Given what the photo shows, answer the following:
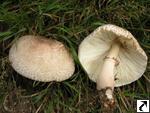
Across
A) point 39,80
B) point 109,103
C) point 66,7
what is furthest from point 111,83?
point 66,7

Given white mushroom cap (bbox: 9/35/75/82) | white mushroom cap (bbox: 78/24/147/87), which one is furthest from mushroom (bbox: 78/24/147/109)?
white mushroom cap (bbox: 9/35/75/82)

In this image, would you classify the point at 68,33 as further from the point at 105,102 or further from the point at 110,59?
the point at 105,102

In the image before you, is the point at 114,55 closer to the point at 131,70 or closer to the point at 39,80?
the point at 131,70

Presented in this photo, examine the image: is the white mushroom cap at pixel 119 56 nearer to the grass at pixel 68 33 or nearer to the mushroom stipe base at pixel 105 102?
the grass at pixel 68 33

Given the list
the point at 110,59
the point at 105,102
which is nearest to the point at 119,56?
the point at 110,59

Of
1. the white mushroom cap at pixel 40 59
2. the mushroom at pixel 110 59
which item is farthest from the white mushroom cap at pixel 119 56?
the white mushroom cap at pixel 40 59

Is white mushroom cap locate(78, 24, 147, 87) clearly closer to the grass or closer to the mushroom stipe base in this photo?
the grass

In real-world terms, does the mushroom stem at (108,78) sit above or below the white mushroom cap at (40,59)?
below
